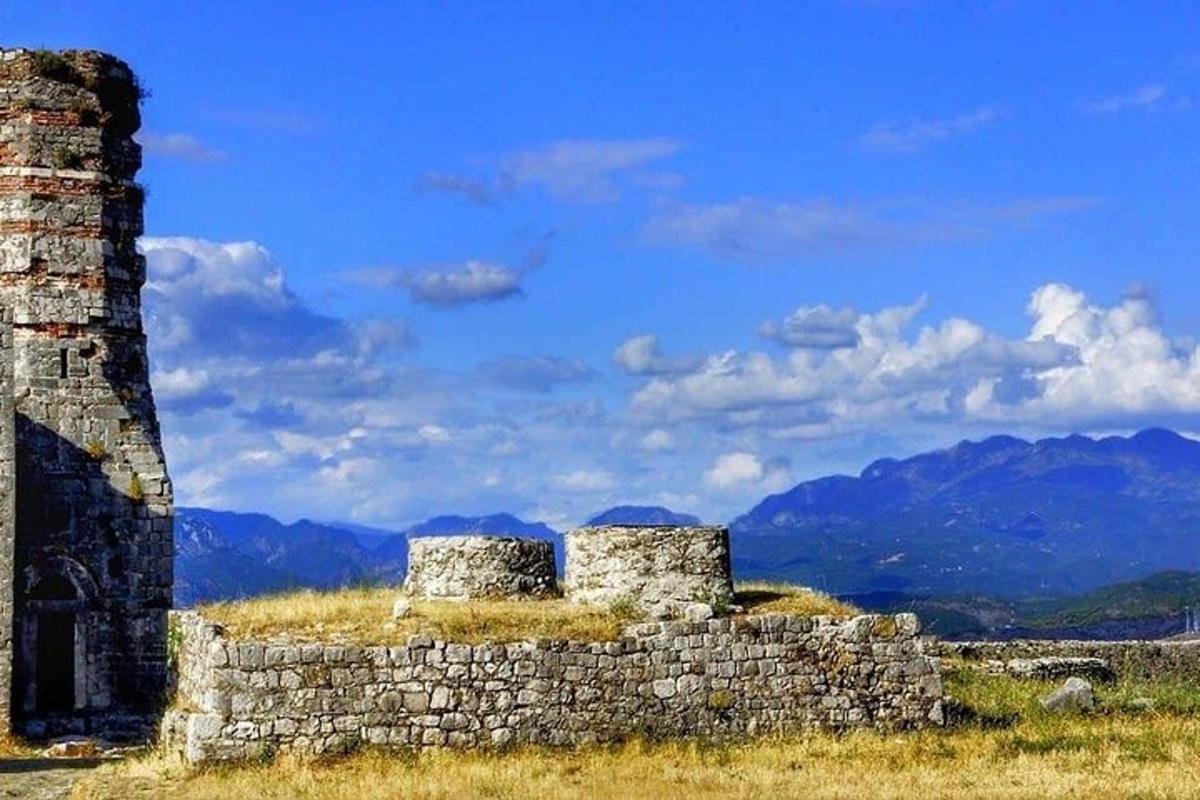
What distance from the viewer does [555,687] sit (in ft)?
73.2

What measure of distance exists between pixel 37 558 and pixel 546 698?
42.8ft

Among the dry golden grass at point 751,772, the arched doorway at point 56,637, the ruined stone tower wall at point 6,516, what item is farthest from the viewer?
the arched doorway at point 56,637

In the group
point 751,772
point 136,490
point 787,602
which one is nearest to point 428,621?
point 751,772

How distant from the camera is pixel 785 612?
23812mm

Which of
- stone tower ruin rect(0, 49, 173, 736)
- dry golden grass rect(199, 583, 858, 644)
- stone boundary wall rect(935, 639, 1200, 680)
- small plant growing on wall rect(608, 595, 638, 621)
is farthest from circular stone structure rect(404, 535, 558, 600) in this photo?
stone boundary wall rect(935, 639, 1200, 680)

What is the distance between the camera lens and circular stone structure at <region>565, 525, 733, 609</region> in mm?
23656

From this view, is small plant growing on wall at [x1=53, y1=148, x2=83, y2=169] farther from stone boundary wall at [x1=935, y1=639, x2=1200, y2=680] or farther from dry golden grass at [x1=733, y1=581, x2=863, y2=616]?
stone boundary wall at [x1=935, y1=639, x2=1200, y2=680]

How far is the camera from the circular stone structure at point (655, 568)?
2366 centimetres

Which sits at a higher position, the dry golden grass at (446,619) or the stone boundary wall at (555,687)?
the dry golden grass at (446,619)

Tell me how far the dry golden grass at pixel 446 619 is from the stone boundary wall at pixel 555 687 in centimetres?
32

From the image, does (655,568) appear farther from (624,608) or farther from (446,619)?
(446,619)

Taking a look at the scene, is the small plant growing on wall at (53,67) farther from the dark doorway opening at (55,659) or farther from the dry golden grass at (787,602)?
the dry golden grass at (787,602)

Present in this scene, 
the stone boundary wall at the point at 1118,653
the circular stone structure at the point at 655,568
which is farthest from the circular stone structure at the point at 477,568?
the stone boundary wall at the point at 1118,653

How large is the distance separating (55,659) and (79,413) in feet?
14.8
